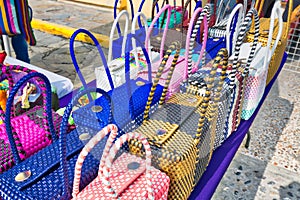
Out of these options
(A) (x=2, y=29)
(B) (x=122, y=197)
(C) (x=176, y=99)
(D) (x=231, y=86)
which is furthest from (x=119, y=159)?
(A) (x=2, y=29)

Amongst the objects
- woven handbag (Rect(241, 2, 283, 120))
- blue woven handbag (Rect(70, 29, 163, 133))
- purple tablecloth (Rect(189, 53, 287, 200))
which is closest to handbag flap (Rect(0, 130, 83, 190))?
blue woven handbag (Rect(70, 29, 163, 133))

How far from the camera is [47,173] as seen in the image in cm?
113

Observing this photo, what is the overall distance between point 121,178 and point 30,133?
1.75 ft

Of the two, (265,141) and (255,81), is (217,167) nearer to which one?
(255,81)

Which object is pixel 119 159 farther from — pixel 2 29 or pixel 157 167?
pixel 2 29

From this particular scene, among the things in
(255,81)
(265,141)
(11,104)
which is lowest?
(265,141)

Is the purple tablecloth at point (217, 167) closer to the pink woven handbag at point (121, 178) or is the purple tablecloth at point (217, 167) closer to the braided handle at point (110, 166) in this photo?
the pink woven handbag at point (121, 178)

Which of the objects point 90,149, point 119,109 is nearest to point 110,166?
point 90,149

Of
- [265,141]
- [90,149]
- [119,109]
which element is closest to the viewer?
[90,149]

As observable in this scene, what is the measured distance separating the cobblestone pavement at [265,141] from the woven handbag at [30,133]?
50.9 inches

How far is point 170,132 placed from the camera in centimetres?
128

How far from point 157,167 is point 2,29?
5.94 feet

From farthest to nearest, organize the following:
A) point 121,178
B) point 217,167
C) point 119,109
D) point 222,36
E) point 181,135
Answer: point 222,36 < point 217,167 < point 119,109 < point 181,135 < point 121,178

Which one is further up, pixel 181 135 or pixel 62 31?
pixel 181 135
